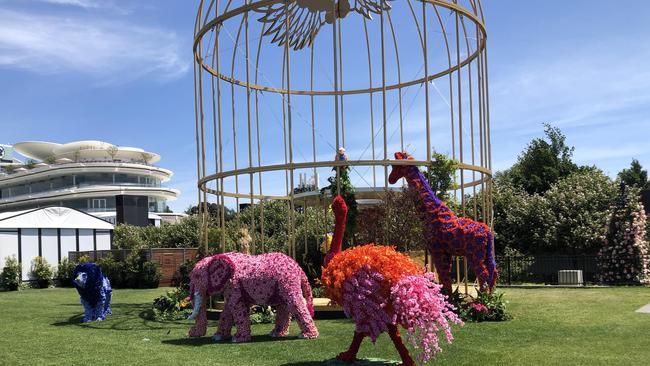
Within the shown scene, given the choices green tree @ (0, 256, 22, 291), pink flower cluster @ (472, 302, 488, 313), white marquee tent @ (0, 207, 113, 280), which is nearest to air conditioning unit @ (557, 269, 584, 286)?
pink flower cluster @ (472, 302, 488, 313)

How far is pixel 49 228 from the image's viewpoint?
28.4 meters

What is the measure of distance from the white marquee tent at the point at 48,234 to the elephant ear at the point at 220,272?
20.4m

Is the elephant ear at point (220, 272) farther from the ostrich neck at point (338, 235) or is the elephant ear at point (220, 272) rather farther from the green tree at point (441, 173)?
the green tree at point (441, 173)

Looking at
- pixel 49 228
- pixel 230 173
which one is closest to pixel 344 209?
pixel 230 173

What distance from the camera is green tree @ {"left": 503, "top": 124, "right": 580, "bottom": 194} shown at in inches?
1538

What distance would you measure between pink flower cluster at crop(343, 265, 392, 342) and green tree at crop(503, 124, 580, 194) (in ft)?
104

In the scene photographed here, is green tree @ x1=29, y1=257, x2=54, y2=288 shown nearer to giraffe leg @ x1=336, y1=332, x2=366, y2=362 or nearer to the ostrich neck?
the ostrich neck

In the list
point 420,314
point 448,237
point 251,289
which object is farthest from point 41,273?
point 420,314

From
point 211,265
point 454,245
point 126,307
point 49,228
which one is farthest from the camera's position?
point 49,228

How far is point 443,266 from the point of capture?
10.8 m

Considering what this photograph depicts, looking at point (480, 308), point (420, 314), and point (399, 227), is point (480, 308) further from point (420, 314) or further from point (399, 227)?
point (420, 314)

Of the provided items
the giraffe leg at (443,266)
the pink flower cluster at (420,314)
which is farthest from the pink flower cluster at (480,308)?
the pink flower cluster at (420,314)

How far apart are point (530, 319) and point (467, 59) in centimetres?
530

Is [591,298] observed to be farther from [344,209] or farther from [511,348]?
[344,209]
